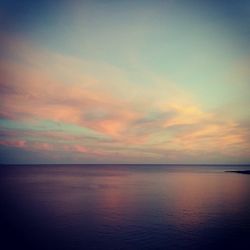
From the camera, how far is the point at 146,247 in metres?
28.5

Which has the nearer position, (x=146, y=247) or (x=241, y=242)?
(x=146, y=247)

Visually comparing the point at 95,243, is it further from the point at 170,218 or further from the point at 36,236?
the point at 170,218

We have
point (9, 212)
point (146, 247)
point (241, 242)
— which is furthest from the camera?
point (9, 212)

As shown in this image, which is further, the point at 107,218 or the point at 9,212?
the point at 9,212

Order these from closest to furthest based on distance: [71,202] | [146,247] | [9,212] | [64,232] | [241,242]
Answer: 1. [146,247]
2. [241,242]
3. [64,232]
4. [9,212]
5. [71,202]

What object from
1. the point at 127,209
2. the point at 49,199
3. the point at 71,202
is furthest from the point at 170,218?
the point at 49,199

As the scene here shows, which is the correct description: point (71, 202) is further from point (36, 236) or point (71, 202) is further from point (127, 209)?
point (36, 236)

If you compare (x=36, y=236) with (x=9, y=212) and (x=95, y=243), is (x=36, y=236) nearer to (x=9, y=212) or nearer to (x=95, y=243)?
(x=95, y=243)

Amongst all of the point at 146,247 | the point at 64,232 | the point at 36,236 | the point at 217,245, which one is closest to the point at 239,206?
the point at 217,245

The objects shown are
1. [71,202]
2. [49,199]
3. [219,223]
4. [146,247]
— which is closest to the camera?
[146,247]

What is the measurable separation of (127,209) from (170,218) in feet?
33.2

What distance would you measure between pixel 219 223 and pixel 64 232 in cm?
2031

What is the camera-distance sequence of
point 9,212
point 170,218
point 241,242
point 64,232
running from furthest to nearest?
1. point 9,212
2. point 170,218
3. point 64,232
4. point 241,242

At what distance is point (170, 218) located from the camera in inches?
1630
